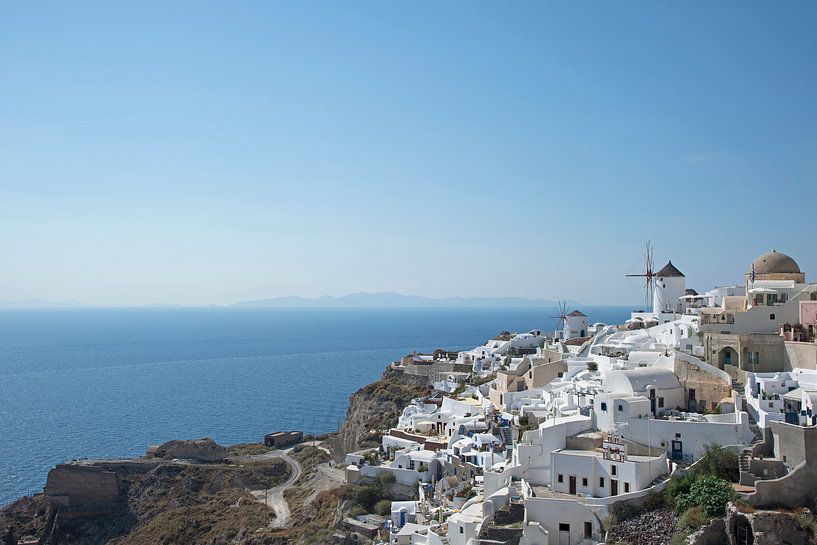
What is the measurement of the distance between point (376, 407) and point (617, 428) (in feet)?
88.5

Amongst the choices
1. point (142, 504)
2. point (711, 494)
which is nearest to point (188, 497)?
point (142, 504)

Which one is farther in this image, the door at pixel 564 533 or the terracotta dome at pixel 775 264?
the terracotta dome at pixel 775 264

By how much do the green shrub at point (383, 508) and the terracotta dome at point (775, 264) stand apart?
21581mm

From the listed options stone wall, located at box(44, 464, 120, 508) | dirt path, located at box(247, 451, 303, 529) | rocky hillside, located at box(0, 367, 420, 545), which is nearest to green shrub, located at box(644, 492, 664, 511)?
rocky hillside, located at box(0, 367, 420, 545)

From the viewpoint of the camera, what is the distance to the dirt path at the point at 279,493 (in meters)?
36.0

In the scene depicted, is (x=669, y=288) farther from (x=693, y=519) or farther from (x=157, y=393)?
(x=157, y=393)

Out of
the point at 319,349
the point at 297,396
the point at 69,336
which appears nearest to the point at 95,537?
the point at 297,396

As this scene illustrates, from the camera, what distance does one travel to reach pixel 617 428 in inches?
957

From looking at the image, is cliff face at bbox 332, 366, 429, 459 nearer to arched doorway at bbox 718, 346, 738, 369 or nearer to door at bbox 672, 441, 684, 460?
arched doorway at bbox 718, 346, 738, 369

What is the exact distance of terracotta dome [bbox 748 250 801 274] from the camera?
32781 mm

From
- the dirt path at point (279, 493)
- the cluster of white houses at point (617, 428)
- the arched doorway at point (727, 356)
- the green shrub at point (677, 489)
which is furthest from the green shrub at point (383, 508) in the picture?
the arched doorway at point (727, 356)

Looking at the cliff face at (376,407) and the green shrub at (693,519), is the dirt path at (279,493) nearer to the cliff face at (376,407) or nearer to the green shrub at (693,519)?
the cliff face at (376,407)

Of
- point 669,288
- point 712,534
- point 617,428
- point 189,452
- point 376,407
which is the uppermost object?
point 669,288

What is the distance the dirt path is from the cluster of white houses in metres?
5.73
